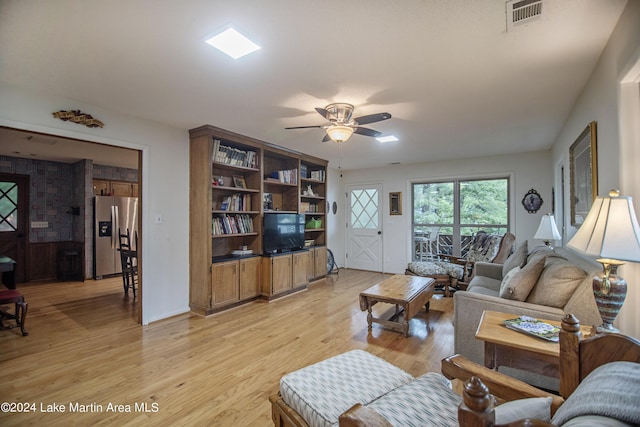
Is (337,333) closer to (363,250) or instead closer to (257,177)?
(257,177)

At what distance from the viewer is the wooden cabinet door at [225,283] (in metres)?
3.77

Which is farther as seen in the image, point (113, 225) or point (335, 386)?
point (113, 225)

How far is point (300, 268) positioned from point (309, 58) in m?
3.54

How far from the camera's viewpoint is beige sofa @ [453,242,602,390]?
6.48 ft

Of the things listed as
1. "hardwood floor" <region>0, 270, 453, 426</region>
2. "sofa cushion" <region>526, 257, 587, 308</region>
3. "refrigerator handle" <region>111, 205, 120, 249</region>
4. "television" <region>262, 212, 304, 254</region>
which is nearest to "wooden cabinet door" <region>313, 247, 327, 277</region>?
"television" <region>262, 212, 304, 254</region>

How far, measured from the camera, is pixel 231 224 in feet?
13.8

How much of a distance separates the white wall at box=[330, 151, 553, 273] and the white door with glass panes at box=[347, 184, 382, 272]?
0.15 metres

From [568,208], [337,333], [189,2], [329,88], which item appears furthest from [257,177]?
[568,208]

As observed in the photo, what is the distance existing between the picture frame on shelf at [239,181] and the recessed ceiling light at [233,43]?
100.0 inches

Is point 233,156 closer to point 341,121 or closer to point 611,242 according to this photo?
point 341,121

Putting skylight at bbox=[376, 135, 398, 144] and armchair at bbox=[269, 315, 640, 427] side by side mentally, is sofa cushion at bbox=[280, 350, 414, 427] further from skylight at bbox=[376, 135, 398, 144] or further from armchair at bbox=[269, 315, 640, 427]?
skylight at bbox=[376, 135, 398, 144]

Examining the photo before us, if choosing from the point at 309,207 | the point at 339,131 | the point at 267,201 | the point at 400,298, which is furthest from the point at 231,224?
the point at 400,298

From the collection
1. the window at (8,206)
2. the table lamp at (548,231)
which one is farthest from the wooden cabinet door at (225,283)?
the window at (8,206)

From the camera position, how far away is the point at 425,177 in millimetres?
6160
